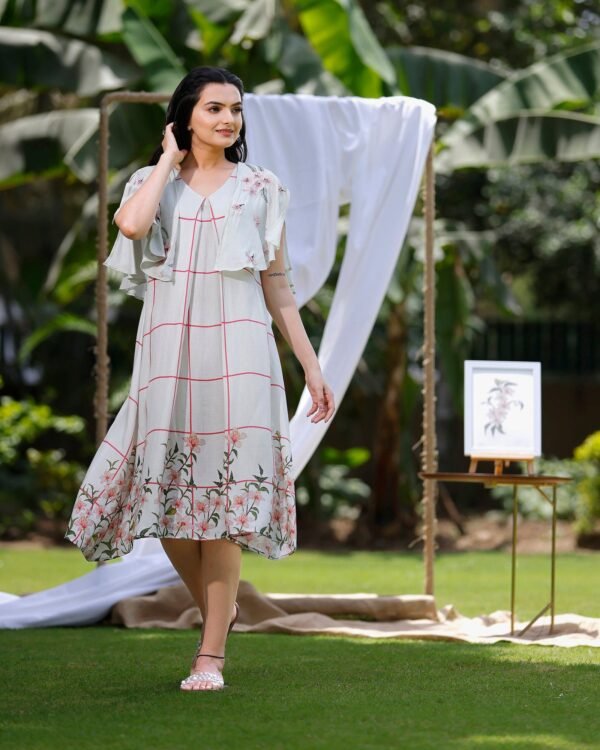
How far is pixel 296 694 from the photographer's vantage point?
12.2ft

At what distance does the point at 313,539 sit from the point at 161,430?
7.55 meters

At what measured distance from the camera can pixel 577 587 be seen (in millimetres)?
7246

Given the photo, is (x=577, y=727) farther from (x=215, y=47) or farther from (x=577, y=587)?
(x=215, y=47)

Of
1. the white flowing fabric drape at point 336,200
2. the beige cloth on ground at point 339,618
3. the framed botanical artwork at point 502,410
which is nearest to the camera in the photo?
the beige cloth on ground at point 339,618

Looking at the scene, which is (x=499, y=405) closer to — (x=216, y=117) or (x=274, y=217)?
(x=274, y=217)

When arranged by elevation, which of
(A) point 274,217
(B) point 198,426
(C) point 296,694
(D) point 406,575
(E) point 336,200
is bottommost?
(D) point 406,575

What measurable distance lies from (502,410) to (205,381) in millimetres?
2005

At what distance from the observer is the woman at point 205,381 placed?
3775mm

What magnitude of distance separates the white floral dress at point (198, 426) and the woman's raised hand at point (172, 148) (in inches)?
5.0

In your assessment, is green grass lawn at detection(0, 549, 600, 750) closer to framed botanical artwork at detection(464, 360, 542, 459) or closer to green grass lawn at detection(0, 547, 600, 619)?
green grass lawn at detection(0, 547, 600, 619)

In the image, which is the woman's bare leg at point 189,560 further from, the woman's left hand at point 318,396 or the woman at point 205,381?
the woman's left hand at point 318,396

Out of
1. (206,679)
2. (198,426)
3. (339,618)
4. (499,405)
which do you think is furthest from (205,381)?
(339,618)

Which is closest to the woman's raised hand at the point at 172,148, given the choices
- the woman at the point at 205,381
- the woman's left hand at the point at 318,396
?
the woman at the point at 205,381

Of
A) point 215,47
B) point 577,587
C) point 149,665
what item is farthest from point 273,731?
point 215,47
